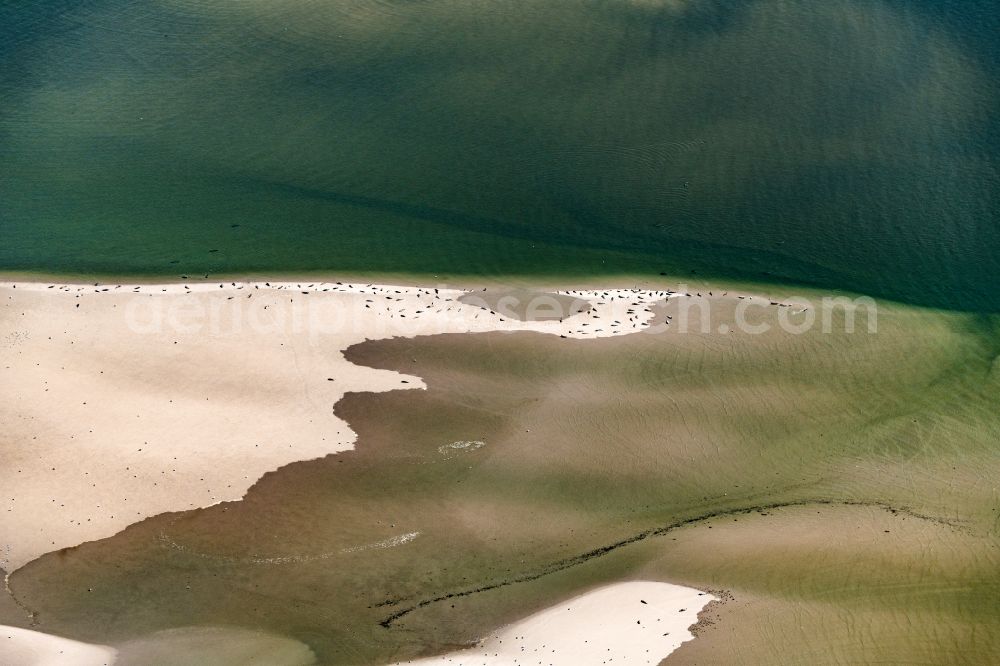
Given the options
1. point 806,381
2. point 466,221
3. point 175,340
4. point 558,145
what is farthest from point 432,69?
point 806,381

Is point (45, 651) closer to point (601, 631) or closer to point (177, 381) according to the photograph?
point (177, 381)

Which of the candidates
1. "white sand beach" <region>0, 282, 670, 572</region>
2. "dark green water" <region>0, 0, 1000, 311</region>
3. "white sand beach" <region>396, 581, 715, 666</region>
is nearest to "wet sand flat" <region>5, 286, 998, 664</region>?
"white sand beach" <region>396, 581, 715, 666</region>

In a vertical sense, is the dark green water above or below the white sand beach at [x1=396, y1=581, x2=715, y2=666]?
above

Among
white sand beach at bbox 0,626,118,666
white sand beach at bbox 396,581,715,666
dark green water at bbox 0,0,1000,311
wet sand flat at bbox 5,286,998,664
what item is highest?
dark green water at bbox 0,0,1000,311

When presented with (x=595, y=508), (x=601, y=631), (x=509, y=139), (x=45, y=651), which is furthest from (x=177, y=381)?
(x=509, y=139)

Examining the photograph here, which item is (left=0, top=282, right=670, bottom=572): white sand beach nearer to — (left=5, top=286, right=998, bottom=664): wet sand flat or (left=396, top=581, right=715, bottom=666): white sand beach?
(left=5, top=286, right=998, bottom=664): wet sand flat

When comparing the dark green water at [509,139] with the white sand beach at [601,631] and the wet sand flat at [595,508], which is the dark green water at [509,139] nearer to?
the wet sand flat at [595,508]

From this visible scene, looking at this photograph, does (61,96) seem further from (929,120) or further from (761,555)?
(929,120)
